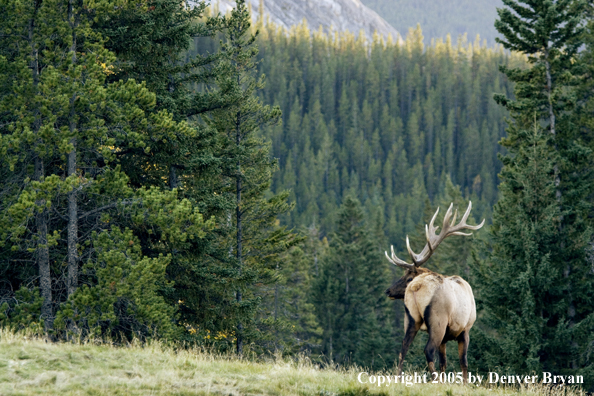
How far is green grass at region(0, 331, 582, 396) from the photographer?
7.70 m

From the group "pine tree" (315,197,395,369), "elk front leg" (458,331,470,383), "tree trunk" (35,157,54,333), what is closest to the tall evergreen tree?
"elk front leg" (458,331,470,383)

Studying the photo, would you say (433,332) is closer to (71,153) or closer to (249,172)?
(71,153)

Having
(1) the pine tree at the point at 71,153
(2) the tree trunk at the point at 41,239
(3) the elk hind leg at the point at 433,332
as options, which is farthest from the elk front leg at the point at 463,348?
(2) the tree trunk at the point at 41,239

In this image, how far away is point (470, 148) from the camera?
140 m

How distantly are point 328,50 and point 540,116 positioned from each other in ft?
543

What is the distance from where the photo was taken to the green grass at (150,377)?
25.2 feet

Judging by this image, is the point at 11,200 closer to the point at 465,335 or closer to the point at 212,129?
the point at 212,129

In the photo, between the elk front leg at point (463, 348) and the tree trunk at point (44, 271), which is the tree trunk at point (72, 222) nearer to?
the tree trunk at point (44, 271)

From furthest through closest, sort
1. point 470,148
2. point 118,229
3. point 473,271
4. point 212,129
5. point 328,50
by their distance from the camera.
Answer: point 328,50
point 470,148
point 473,271
point 212,129
point 118,229

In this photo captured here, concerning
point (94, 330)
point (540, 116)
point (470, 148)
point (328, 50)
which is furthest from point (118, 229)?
point (328, 50)

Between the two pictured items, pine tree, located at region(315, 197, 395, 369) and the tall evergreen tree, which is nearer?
the tall evergreen tree

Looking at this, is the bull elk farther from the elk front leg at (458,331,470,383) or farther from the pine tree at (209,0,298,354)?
the pine tree at (209,0,298,354)

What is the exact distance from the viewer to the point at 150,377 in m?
8.27

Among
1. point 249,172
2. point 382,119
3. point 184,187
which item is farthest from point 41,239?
point 382,119
